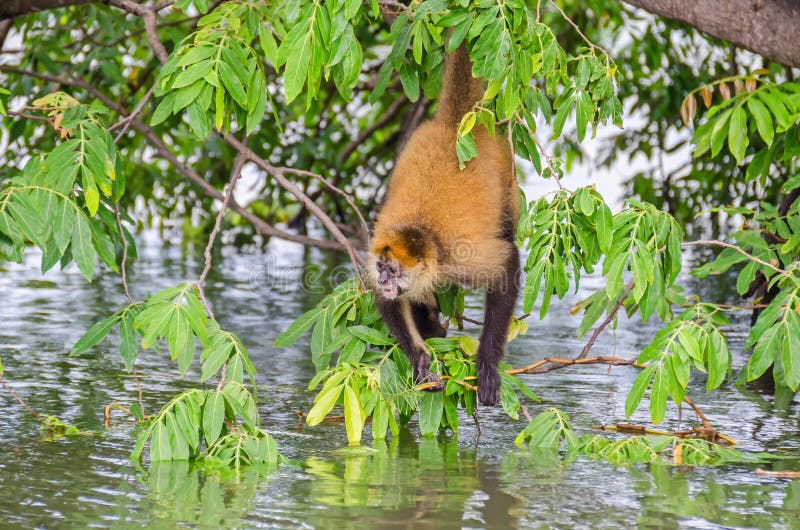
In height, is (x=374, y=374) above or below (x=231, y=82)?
below

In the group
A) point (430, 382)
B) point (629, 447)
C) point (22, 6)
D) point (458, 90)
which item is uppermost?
point (22, 6)

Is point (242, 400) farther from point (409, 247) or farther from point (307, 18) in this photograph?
point (307, 18)

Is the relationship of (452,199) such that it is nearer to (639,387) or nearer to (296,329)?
(296,329)

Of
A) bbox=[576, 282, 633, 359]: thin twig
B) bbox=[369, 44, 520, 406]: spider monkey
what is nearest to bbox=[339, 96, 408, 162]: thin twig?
bbox=[369, 44, 520, 406]: spider monkey

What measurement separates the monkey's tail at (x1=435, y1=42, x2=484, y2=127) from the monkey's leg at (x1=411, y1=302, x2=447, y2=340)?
1.01 m

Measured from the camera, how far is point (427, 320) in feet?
20.1

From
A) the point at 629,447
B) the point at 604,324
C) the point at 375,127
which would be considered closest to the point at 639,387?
the point at 629,447

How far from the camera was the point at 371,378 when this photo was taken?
201 inches

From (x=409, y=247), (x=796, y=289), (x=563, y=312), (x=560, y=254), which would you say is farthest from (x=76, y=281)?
(x=796, y=289)

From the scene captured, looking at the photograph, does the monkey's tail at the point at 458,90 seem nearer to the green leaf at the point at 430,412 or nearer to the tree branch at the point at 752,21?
the tree branch at the point at 752,21

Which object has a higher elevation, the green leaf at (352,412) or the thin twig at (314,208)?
the thin twig at (314,208)

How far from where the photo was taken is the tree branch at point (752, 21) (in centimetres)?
554

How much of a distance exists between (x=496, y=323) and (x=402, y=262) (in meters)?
0.62

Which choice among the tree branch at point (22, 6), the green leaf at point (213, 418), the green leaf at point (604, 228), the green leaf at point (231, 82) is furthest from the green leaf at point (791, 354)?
the tree branch at point (22, 6)
